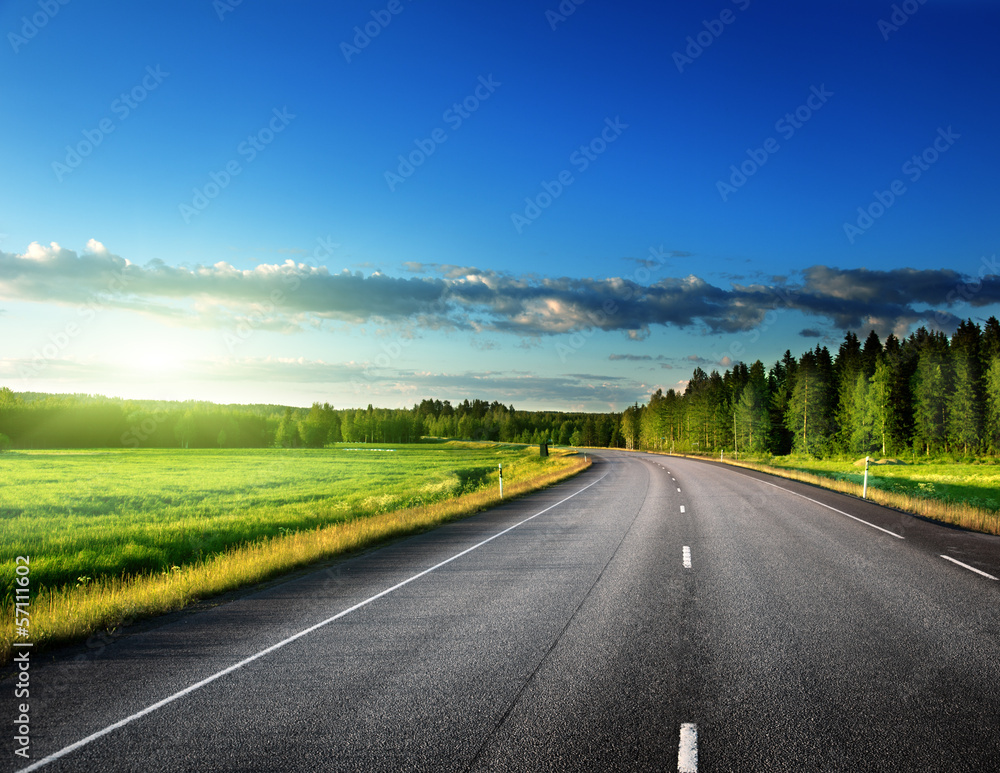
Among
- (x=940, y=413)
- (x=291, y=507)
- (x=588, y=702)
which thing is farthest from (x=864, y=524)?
(x=940, y=413)

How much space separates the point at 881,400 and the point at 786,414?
15.1m

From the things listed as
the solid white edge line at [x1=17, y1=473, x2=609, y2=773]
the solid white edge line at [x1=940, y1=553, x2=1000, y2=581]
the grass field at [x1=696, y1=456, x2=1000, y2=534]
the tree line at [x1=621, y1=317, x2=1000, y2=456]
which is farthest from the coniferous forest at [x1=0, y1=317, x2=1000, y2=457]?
the solid white edge line at [x1=17, y1=473, x2=609, y2=773]

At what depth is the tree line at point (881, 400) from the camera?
5672cm

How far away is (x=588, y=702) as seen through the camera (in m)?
4.38

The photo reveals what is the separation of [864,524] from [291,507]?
21633 mm

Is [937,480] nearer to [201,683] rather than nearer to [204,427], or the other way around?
[201,683]

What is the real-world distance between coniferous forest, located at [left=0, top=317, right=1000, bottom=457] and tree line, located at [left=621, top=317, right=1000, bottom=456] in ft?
0.45

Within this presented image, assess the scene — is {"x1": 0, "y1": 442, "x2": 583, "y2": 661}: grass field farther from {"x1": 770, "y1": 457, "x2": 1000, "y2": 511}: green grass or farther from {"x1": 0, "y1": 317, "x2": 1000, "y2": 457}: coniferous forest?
{"x1": 0, "y1": 317, "x2": 1000, "y2": 457}: coniferous forest

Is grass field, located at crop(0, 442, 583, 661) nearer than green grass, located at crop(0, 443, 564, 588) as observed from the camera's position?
Yes

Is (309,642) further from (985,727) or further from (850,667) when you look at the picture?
(985,727)

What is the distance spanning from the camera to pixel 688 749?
11.9ft

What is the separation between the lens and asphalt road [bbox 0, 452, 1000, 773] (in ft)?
12.1

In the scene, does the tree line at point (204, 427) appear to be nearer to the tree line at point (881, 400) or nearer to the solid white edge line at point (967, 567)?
the tree line at point (881, 400)

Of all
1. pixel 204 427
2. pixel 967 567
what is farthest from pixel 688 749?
pixel 204 427
